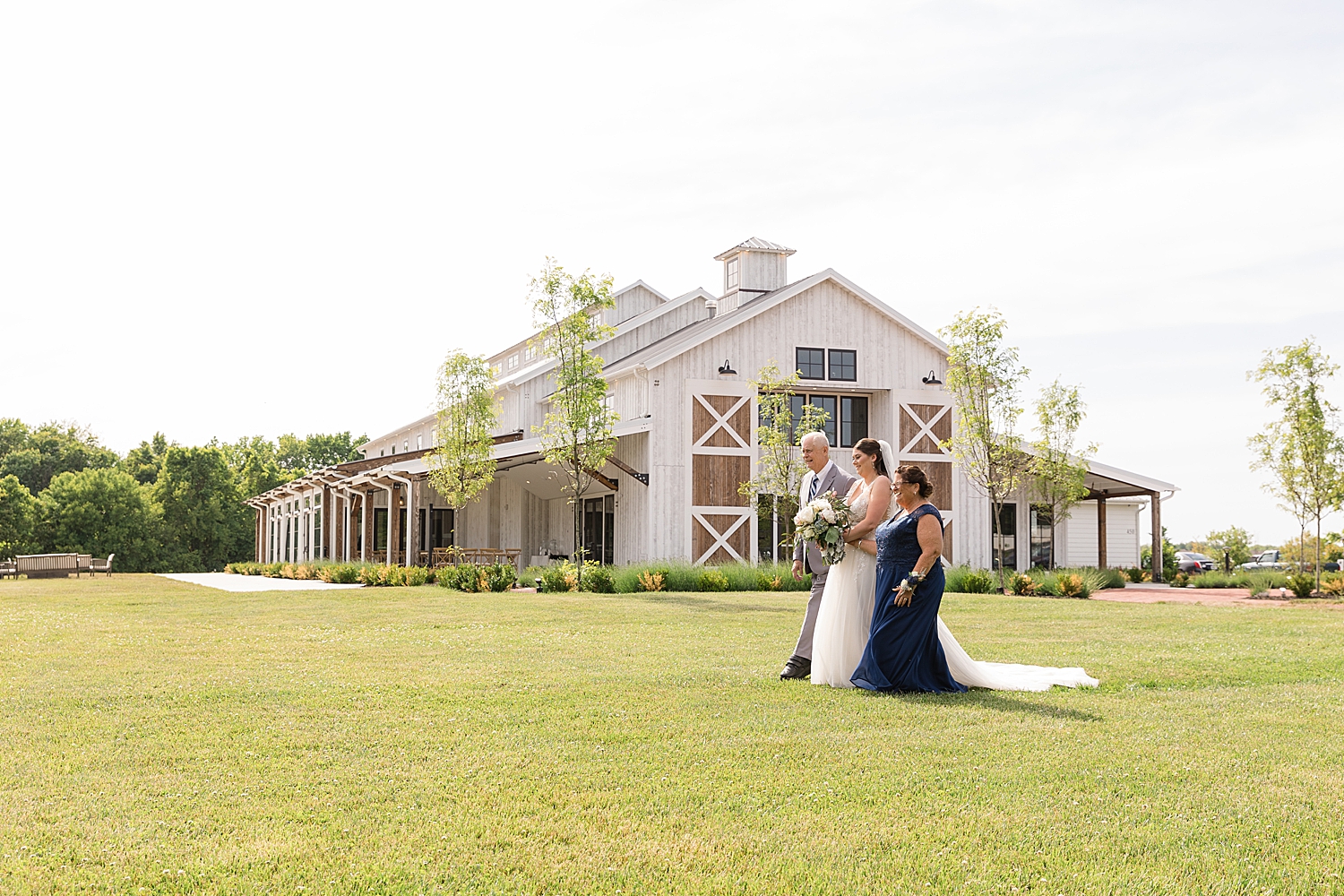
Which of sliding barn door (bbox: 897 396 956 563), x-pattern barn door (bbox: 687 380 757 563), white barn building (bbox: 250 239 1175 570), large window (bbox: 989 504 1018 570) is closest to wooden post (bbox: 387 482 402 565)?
white barn building (bbox: 250 239 1175 570)

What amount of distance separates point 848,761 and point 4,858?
134 inches

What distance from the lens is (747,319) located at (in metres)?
26.5

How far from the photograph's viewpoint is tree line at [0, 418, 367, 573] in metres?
47.3

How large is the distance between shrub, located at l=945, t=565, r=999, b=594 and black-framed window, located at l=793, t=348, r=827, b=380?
22.0 ft

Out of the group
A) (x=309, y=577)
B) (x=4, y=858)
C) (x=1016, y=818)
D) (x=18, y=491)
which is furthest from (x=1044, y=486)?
(x=18, y=491)

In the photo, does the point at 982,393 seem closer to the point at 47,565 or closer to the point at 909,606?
the point at 909,606

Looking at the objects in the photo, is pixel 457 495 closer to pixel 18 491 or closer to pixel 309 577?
pixel 309 577

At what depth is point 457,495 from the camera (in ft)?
90.4

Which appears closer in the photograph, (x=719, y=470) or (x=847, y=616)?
(x=847, y=616)

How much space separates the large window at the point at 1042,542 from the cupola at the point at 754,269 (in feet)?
30.7

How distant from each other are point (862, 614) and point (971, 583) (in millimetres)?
14740

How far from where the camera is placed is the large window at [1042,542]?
30734 millimetres

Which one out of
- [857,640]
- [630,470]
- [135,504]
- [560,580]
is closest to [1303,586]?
[630,470]

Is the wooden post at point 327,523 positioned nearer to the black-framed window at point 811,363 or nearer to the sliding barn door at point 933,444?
the black-framed window at point 811,363
